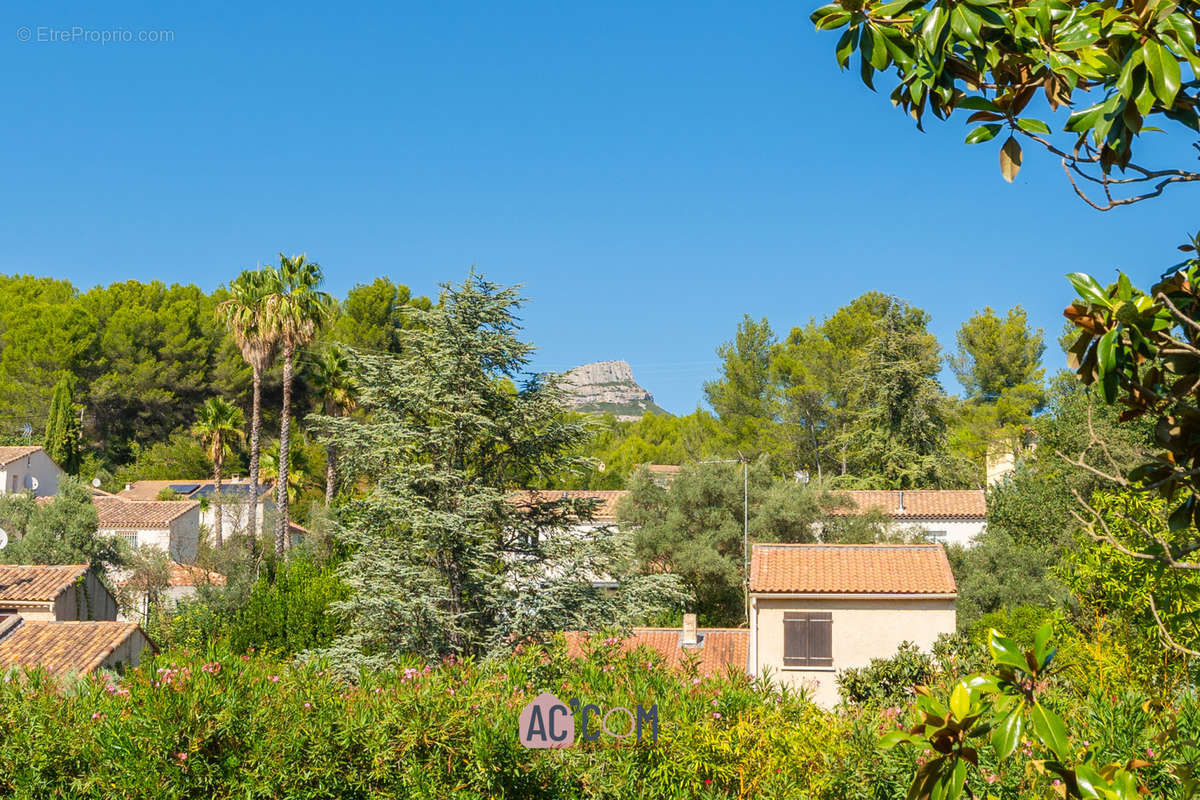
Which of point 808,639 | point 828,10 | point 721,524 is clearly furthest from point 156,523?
point 828,10

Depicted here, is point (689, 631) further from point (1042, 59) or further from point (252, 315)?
point (1042, 59)

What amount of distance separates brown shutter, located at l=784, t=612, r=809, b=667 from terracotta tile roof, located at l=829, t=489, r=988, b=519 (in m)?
13.4

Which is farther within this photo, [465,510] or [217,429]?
[217,429]

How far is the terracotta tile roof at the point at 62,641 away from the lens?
16.4m

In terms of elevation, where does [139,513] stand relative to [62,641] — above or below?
above

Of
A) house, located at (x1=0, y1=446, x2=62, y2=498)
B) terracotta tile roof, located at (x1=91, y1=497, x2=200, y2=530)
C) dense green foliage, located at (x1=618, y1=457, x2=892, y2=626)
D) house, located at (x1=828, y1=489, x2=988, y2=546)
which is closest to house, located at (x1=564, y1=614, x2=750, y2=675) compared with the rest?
dense green foliage, located at (x1=618, y1=457, x2=892, y2=626)

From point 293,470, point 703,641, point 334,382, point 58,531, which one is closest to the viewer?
point 703,641

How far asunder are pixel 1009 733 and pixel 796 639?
62.7ft

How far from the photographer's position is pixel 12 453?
3947 centimetres

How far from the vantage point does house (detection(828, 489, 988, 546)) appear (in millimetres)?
32438

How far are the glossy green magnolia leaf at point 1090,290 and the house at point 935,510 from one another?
104ft

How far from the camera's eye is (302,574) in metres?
27.5

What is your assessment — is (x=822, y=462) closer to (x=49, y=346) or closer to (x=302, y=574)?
(x=302, y=574)

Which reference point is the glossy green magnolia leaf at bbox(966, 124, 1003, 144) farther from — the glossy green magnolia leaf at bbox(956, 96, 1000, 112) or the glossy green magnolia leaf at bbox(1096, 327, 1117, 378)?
the glossy green magnolia leaf at bbox(1096, 327, 1117, 378)
